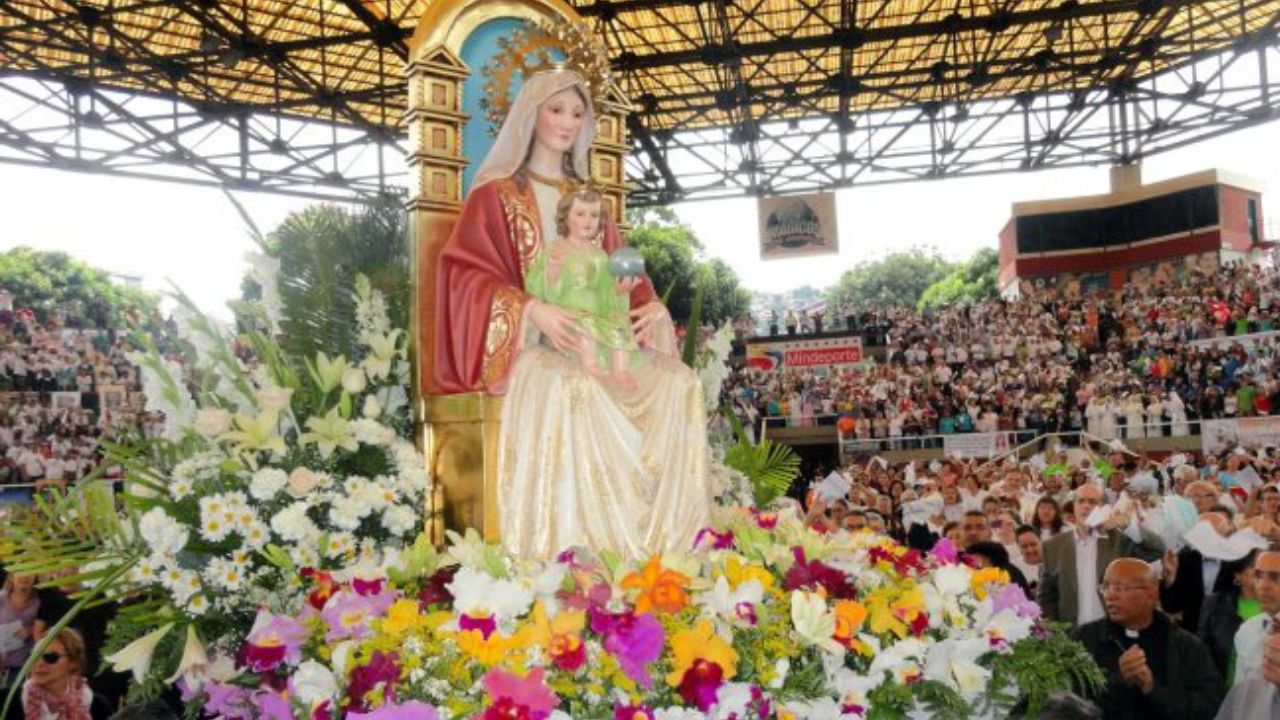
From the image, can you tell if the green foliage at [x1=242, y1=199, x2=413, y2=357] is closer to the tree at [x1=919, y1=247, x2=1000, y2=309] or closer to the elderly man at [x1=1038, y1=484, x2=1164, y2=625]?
the elderly man at [x1=1038, y1=484, x2=1164, y2=625]

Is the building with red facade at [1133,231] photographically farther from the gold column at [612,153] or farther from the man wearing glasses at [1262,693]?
the man wearing glasses at [1262,693]

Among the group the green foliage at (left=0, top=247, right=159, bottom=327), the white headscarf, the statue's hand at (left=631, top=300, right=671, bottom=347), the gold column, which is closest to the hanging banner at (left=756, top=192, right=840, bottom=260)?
the green foliage at (left=0, top=247, right=159, bottom=327)

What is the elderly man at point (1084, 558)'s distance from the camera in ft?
24.3

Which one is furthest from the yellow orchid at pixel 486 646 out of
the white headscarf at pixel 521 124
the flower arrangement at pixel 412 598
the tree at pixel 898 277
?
the tree at pixel 898 277

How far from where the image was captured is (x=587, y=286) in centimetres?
501

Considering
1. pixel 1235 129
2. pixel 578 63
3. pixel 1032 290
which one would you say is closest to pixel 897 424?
pixel 1235 129

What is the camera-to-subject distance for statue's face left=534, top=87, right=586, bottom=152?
542cm

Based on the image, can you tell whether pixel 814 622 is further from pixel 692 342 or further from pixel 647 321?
pixel 692 342

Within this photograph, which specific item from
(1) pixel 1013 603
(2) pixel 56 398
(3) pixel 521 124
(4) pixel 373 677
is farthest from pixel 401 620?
(2) pixel 56 398

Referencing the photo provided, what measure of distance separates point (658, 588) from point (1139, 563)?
2.64 m

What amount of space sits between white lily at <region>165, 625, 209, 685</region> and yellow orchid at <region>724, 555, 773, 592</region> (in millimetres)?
1777

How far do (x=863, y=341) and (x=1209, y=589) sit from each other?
2567 cm

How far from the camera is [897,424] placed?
24.5 m

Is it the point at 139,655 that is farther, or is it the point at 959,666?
the point at 139,655
